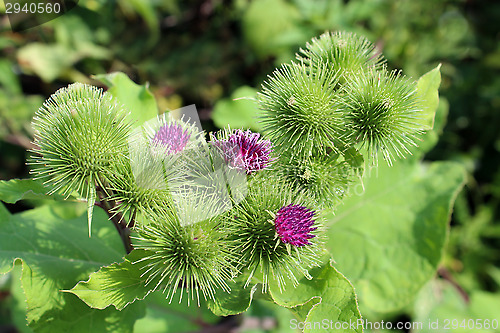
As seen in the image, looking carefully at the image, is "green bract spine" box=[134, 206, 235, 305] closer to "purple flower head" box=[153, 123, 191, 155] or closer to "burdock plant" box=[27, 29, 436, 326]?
"burdock plant" box=[27, 29, 436, 326]

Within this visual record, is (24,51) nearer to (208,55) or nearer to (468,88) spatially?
(208,55)

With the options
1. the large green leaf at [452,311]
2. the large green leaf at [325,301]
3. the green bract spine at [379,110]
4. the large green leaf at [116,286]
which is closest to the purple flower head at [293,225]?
the large green leaf at [325,301]

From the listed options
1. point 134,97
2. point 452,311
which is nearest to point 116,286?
point 134,97

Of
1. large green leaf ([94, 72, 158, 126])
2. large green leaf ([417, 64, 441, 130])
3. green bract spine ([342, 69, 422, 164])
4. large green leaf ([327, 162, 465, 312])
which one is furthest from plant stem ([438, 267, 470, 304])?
large green leaf ([94, 72, 158, 126])

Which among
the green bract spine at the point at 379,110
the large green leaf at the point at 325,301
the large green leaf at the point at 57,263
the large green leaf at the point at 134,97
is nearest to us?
the large green leaf at the point at 325,301

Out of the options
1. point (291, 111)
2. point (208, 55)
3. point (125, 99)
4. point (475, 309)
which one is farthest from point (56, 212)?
point (475, 309)

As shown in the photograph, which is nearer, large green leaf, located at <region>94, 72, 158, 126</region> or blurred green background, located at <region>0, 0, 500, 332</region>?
large green leaf, located at <region>94, 72, 158, 126</region>

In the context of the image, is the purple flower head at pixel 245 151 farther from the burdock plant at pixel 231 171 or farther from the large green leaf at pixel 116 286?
the large green leaf at pixel 116 286
